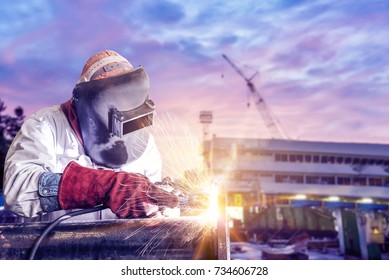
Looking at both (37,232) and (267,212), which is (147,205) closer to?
(37,232)

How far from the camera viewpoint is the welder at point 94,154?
1.79m

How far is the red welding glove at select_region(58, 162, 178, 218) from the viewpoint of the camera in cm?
176

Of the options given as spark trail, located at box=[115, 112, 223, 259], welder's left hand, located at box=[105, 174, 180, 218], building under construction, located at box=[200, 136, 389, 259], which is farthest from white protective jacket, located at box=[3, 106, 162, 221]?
building under construction, located at box=[200, 136, 389, 259]

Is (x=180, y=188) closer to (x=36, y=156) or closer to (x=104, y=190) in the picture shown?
(x=104, y=190)

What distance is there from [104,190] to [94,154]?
513 mm

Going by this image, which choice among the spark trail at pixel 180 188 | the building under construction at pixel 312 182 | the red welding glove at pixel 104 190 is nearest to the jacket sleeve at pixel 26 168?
the red welding glove at pixel 104 190

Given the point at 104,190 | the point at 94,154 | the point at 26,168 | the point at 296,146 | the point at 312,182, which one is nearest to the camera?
the point at 104,190

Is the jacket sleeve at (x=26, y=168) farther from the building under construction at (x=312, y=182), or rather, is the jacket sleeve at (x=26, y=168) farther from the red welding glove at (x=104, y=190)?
the building under construction at (x=312, y=182)

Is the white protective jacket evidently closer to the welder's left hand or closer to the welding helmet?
the welding helmet

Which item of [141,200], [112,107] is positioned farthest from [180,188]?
[112,107]

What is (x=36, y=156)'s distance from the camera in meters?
1.93

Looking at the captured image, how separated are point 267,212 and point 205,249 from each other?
10.9m

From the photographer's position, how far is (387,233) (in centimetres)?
767
